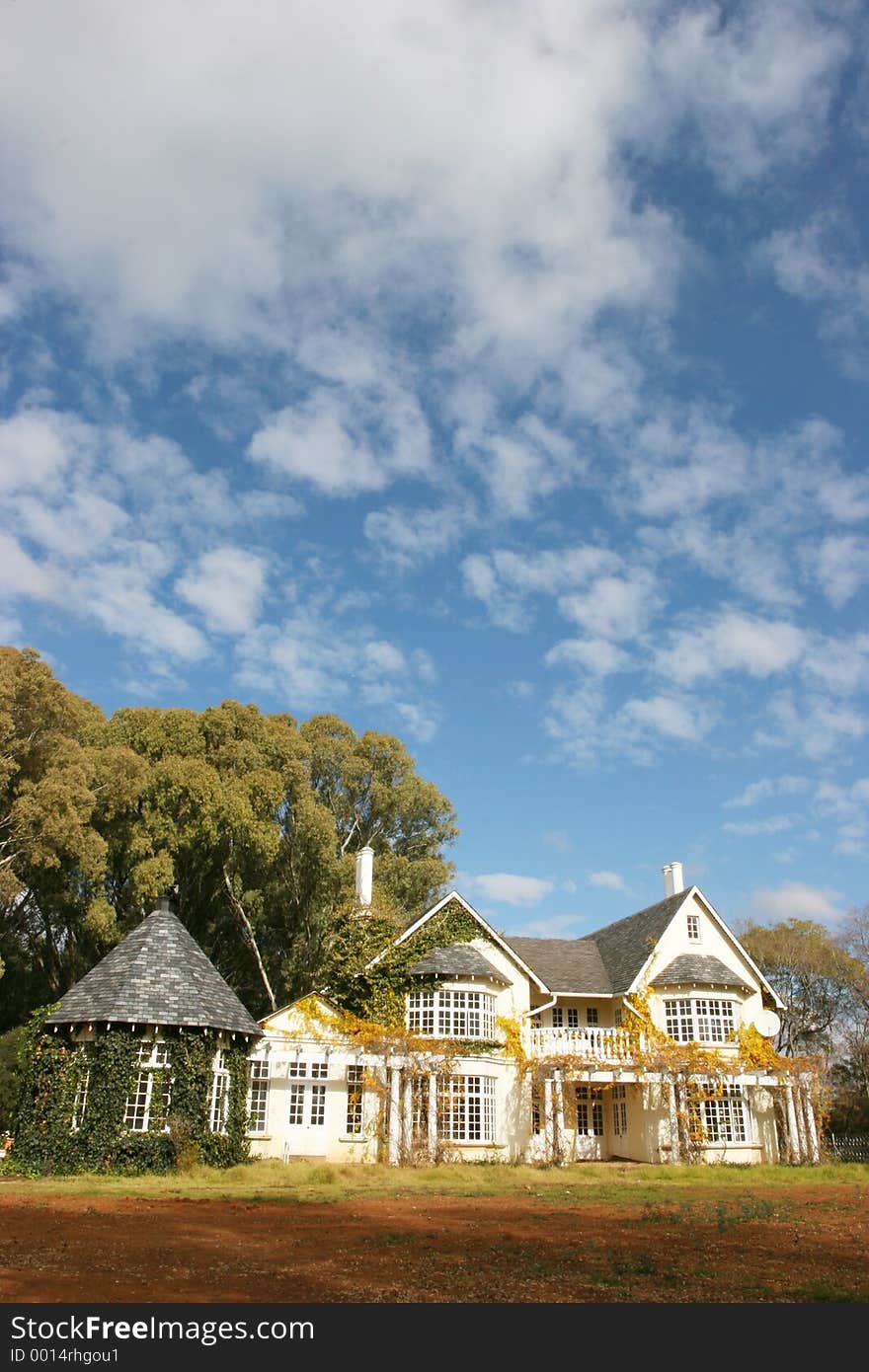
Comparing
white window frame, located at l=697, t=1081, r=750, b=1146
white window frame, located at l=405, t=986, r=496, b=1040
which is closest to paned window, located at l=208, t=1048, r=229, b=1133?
white window frame, located at l=405, t=986, r=496, b=1040

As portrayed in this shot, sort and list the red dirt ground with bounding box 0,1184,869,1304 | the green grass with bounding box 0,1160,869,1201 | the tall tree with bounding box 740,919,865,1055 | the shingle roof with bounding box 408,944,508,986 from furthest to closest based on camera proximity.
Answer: the tall tree with bounding box 740,919,865,1055, the shingle roof with bounding box 408,944,508,986, the green grass with bounding box 0,1160,869,1201, the red dirt ground with bounding box 0,1184,869,1304

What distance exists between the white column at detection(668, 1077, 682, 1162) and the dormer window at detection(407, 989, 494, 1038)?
571 centimetres

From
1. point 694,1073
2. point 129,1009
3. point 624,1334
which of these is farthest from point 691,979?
point 624,1334

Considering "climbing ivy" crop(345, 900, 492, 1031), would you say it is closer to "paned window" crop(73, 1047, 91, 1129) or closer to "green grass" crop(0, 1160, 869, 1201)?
"green grass" crop(0, 1160, 869, 1201)

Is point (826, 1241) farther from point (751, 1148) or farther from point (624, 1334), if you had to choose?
point (751, 1148)

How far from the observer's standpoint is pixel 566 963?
36.4 metres

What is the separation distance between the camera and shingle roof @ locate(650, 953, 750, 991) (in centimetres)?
3294

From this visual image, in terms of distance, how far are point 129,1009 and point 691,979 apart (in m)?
17.9

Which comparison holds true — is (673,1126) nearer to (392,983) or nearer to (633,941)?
(633,941)

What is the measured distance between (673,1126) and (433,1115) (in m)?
7.67

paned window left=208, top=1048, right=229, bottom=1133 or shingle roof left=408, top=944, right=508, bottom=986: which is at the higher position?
shingle roof left=408, top=944, right=508, bottom=986

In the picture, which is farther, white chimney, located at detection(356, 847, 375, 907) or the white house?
white chimney, located at detection(356, 847, 375, 907)

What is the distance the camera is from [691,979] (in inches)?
1293

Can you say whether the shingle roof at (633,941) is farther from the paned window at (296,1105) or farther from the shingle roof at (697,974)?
the paned window at (296,1105)
